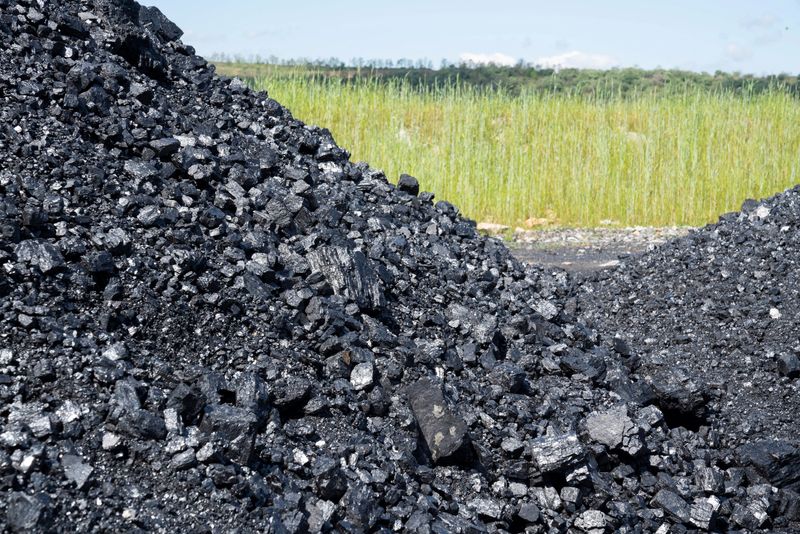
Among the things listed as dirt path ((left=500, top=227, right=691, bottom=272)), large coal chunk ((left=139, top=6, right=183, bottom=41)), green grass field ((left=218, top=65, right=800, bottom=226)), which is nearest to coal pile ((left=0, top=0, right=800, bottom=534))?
large coal chunk ((left=139, top=6, right=183, bottom=41))

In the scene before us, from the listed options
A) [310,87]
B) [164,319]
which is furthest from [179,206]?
Result: [310,87]

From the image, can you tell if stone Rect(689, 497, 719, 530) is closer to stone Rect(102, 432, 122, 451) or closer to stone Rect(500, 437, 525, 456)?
stone Rect(500, 437, 525, 456)

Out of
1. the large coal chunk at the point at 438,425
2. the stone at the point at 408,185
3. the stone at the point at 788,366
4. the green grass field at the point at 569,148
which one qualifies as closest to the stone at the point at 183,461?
the large coal chunk at the point at 438,425

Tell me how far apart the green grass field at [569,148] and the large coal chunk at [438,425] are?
7.17 meters

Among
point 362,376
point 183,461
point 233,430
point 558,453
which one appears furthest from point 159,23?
point 558,453

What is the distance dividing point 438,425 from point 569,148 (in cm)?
879

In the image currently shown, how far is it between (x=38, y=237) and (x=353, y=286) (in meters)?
1.13

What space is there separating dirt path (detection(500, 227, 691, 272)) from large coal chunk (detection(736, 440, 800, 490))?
3.52 m

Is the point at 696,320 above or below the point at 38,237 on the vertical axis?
below

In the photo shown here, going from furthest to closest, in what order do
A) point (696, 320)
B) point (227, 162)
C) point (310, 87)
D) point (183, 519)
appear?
point (310, 87)
point (696, 320)
point (227, 162)
point (183, 519)

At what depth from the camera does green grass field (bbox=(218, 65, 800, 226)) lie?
1005cm

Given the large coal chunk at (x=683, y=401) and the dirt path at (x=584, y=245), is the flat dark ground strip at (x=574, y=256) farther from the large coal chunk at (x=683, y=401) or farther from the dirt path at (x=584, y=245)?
the large coal chunk at (x=683, y=401)

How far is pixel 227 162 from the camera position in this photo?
357cm

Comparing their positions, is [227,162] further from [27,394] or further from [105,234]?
[27,394]
